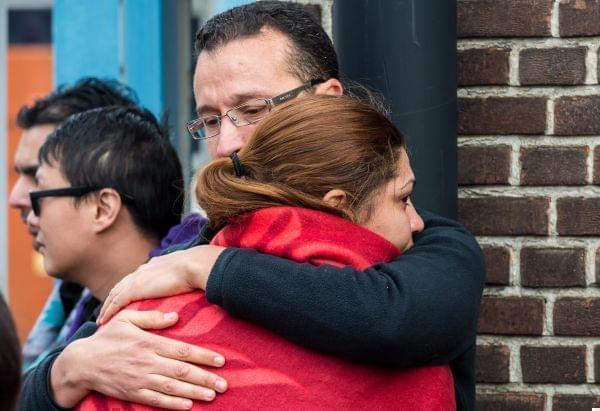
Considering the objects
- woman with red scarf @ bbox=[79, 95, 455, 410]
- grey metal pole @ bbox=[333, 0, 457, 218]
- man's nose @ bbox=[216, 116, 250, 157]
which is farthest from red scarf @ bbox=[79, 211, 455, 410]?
grey metal pole @ bbox=[333, 0, 457, 218]

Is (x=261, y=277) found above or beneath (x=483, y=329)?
above

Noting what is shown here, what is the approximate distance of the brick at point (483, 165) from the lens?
2.68 meters

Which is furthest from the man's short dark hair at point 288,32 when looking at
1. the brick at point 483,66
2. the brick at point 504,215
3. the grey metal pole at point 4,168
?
the grey metal pole at point 4,168

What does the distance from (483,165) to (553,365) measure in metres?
0.51

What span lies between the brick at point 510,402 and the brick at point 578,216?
406 mm

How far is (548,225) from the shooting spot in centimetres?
266

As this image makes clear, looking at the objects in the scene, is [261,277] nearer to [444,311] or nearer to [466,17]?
[444,311]

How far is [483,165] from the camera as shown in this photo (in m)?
Answer: 2.69

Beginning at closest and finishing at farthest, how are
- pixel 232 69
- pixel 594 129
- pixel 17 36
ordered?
1. pixel 232 69
2. pixel 594 129
3. pixel 17 36

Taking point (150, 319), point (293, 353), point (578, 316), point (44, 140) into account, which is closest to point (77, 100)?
point (44, 140)

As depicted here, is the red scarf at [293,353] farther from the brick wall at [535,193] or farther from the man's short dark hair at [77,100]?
the man's short dark hair at [77,100]

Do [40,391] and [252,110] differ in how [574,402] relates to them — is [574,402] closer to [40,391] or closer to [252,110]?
[252,110]

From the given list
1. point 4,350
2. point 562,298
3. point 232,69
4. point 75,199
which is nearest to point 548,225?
point 562,298

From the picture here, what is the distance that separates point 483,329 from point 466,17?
765mm
